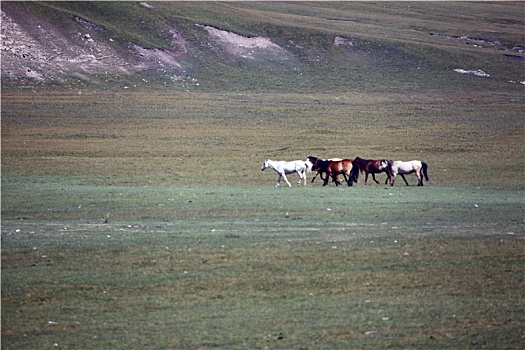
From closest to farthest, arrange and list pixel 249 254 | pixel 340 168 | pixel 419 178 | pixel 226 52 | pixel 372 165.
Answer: pixel 249 254, pixel 340 168, pixel 372 165, pixel 419 178, pixel 226 52

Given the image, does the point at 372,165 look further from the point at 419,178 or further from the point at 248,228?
the point at 248,228

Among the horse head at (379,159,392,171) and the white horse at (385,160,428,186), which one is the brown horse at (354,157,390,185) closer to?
the horse head at (379,159,392,171)

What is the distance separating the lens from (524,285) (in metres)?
12.5

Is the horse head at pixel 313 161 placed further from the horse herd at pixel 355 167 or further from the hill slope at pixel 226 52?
the hill slope at pixel 226 52

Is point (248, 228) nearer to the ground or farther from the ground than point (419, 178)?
farther from the ground

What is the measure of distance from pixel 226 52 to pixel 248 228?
6481cm

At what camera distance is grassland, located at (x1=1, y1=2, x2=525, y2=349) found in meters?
10.6

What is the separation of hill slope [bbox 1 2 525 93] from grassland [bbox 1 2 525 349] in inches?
359

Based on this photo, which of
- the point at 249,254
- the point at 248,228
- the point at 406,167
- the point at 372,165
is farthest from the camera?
the point at 372,165

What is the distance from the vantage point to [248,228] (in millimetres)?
17609

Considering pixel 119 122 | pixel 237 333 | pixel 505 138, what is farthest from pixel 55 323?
pixel 119 122

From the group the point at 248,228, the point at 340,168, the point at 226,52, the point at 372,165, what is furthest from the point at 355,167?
the point at 226,52

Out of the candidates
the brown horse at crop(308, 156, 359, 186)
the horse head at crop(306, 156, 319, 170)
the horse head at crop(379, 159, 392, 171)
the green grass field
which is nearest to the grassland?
the green grass field

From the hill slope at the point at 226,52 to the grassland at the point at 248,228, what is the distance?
9.11 metres
